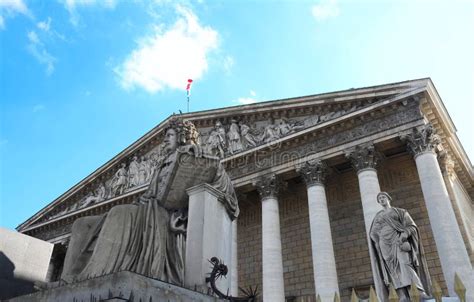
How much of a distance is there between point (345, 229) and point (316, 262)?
12.2 ft

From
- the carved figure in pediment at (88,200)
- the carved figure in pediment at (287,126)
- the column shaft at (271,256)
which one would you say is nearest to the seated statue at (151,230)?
the column shaft at (271,256)

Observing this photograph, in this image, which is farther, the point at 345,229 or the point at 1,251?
the point at 345,229

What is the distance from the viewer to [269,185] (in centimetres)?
1500

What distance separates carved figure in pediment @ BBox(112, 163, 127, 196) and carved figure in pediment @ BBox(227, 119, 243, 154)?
640 centimetres

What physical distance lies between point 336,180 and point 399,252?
11.1 m

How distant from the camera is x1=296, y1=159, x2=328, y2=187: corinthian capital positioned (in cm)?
1396

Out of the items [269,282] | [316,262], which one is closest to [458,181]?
[316,262]

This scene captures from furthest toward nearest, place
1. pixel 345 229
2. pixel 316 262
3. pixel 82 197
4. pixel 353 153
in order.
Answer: pixel 82 197, pixel 345 229, pixel 353 153, pixel 316 262

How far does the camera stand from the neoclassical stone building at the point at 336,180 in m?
12.3

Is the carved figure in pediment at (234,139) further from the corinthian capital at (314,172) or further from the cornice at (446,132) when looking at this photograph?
the cornice at (446,132)

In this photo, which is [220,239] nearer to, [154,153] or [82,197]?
[154,153]

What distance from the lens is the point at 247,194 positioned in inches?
674

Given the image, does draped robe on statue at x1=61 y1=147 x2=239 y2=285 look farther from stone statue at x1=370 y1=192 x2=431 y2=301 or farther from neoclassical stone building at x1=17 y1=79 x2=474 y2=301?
neoclassical stone building at x1=17 y1=79 x2=474 y2=301

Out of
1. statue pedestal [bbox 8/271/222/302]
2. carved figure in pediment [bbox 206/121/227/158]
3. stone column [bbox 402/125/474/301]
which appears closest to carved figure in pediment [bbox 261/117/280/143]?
carved figure in pediment [bbox 206/121/227/158]
